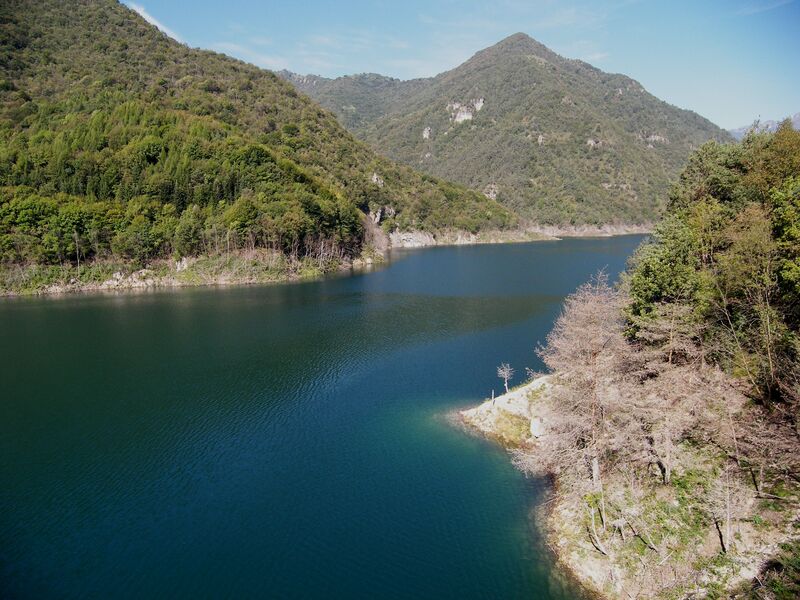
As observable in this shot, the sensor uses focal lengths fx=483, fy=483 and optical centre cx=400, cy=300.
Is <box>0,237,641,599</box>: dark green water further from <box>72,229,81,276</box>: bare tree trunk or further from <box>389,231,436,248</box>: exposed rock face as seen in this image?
<box>389,231,436,248</box>: exposed rock face

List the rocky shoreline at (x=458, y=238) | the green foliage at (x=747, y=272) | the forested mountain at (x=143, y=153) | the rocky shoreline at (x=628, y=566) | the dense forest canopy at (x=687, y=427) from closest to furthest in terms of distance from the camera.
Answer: the rocky shoreline at (x=628, y=566) < the dense forest canopy at (x=687, y=427) < the green foliage at (x=747, y=272) < the forested mountain at (x=143, y=153) < the rocky shoreline at (x=458, y=238)

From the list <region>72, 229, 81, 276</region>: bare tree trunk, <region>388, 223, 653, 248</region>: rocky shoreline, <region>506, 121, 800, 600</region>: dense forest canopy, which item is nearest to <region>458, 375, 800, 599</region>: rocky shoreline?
<region>506, 121, 800, 600</region>: dense forest canopy

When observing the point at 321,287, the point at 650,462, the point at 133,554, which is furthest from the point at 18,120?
the point at 650,462

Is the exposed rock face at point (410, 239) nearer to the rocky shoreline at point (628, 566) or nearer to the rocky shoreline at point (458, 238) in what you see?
the rocky shoreline at point (458, 238)

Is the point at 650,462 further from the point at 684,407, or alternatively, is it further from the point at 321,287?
the point at 321,287

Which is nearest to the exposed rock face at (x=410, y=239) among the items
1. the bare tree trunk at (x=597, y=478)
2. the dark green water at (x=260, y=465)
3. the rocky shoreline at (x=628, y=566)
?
the dark green water at (x=260, y=465)

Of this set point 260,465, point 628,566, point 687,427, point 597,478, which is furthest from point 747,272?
point 260,465
